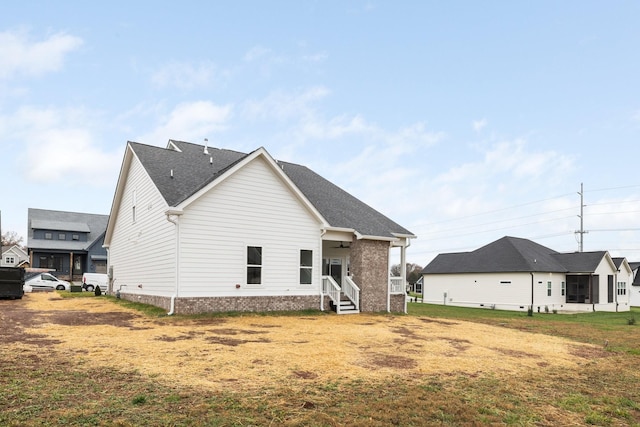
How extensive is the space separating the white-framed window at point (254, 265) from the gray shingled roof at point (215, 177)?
3.36 meters

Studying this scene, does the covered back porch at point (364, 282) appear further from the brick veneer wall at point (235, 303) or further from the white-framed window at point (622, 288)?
the white-framed window at point (622, 288)

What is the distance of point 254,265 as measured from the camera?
57.4 feet

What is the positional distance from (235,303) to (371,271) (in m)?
6.97

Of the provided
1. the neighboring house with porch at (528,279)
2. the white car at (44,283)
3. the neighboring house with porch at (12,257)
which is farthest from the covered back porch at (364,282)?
the neighboring house with porch at (12,257)

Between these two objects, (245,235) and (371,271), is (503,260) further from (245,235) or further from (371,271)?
(245,235)

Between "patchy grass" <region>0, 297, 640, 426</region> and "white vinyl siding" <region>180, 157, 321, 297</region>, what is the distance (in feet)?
12.1

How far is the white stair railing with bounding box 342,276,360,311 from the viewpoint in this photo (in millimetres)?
19922

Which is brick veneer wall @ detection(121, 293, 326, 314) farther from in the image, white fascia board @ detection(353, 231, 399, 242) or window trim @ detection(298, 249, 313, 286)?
white fascia board @ detection(353, 231, 399, 242)

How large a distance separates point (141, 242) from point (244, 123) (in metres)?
7.91

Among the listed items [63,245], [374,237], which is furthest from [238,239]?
[63,245]

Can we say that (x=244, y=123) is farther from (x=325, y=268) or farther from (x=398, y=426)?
(x=398, y=426)

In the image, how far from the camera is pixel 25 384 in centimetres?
614

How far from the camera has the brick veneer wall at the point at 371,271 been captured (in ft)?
66.3

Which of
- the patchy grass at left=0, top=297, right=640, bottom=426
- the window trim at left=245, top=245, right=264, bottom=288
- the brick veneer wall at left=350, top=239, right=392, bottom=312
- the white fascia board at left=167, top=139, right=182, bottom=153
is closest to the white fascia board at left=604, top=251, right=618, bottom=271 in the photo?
the brick veneer wall at left=350, top=239, right=392, bottom=312
